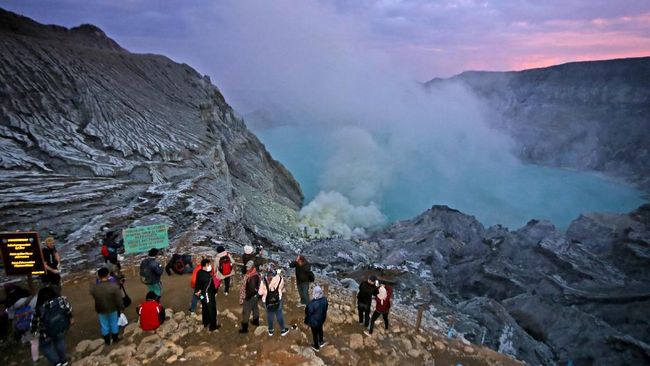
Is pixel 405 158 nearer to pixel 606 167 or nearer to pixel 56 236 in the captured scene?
pixel 606 167

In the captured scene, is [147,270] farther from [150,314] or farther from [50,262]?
[50,262]

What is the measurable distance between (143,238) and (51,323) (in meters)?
4.29

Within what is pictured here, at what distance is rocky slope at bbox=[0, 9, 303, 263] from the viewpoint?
511 inches

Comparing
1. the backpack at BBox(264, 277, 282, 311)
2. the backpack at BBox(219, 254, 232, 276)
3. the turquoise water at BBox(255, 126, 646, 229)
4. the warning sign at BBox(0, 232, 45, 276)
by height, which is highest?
the warning sign at BBox(0, 232, 45, 276)

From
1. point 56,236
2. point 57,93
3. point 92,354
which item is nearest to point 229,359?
point 92,354

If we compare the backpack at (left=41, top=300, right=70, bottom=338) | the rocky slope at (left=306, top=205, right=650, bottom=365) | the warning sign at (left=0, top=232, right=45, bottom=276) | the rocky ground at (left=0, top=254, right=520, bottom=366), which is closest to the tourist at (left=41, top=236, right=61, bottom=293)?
the warning sign at (left=0, top=232, right=45, bottom=276)

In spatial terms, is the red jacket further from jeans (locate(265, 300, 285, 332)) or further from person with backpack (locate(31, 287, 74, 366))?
jeans (locate(265, 300, 285, 332))

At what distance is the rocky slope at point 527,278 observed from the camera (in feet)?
41.6

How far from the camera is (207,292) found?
6320mm

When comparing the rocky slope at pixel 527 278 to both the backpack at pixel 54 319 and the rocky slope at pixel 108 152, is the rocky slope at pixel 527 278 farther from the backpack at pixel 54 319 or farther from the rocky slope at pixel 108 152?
the backpack at pixel 54 319

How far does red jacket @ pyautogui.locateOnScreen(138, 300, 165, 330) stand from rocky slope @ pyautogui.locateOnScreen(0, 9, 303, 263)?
598 cm

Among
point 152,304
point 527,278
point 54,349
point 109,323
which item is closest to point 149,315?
point 152,304

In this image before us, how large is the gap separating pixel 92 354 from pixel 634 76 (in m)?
83.8

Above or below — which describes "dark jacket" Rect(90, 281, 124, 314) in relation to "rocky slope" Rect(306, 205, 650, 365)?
above
